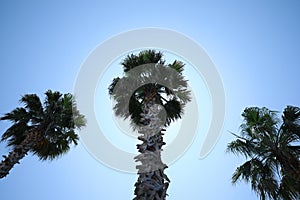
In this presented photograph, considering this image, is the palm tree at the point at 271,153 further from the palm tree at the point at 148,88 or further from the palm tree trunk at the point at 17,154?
the palm tree trunk at the point at 17,154

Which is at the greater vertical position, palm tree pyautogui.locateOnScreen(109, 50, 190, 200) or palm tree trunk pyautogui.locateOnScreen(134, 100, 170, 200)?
palm tree pyautogui.locateOnScreen(109, 50, 190, 200)

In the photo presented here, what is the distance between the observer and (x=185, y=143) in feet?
38.7

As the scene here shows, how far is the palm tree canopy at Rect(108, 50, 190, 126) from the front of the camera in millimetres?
11617

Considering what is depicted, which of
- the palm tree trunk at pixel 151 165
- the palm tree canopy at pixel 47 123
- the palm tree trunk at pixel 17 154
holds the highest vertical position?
the palm tree canopy at pixel 47 123

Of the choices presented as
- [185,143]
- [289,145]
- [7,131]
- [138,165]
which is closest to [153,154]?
[138,165]

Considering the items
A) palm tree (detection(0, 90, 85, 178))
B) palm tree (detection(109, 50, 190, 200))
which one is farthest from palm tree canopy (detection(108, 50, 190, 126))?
palm tree (detection(0, 90, 85, 178))

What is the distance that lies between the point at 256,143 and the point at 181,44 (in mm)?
6701

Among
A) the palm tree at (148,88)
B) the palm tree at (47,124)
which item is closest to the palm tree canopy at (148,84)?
the palm tree at (148,88)

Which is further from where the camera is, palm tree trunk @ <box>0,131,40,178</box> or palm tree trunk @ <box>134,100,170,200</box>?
palm tree trunk @ <box>0,131,40,178</box>

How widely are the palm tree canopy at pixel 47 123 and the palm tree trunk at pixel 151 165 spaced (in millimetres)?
5932

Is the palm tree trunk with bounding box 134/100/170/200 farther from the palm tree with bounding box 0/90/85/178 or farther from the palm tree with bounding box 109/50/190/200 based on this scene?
the palm tree with bounding box 0/90/85/178

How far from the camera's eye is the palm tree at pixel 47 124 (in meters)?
11.8

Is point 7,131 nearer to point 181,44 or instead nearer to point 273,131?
point 181,44

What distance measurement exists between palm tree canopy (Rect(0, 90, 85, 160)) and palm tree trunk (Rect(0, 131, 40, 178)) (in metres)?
0.66
